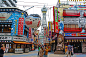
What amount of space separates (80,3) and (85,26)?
5.62 metres

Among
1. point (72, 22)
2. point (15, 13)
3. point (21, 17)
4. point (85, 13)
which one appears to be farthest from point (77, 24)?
point (15, 13)

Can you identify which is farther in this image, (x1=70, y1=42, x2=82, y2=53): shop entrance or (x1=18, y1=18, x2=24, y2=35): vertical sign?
(x1=18, y1=18, x2=24, y2=35): vertical sign

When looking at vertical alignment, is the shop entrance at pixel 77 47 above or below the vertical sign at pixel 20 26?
below

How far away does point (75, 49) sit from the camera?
83.2ft

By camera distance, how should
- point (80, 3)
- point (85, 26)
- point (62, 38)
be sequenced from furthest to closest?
point (80, 3), point (85, 26), point (62, 38)

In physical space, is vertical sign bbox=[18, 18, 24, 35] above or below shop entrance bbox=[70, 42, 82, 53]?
above

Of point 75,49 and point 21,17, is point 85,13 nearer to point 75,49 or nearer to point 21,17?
point 75,49

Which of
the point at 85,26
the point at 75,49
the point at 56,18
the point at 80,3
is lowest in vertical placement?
the point at 75,49

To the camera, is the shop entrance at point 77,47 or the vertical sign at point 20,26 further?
the vertical sign at point 20,26

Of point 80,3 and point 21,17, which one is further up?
point 80,3

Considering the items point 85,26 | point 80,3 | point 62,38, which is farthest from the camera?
point 80,3

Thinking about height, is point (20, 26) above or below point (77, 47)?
above

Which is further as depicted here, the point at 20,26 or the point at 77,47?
the point at 20,26

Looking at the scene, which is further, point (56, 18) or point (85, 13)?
point (85, 13)
